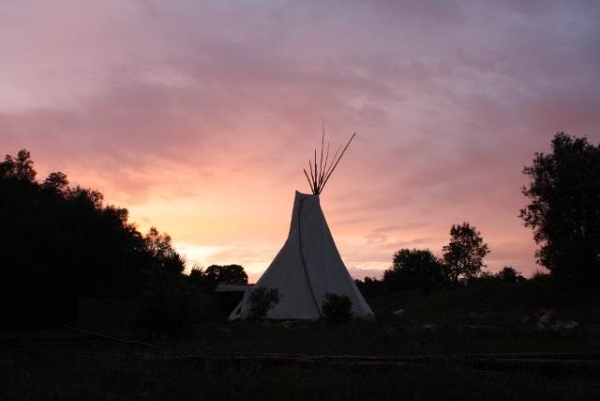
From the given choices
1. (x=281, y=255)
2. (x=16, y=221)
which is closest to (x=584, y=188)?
(x=281, y=255)

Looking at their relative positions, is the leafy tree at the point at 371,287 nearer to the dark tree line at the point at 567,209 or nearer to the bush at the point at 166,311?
the dark tree line at the point at 567,209

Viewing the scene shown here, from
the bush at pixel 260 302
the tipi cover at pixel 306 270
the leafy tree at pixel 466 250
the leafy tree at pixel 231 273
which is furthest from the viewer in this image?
the leafy tree at pixel 231 273

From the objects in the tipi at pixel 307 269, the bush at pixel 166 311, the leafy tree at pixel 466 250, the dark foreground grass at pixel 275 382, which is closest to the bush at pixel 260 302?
the tipi at pixel 307 269

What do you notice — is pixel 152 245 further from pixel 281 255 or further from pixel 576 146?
pixel 576 146

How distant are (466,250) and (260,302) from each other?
31.5 m

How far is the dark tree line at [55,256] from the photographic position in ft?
63.5

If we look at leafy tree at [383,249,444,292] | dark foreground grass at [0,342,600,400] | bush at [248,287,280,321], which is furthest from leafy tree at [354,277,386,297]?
dark foreground grass at [0,342,600,400]

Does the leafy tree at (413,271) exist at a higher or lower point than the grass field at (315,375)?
higher

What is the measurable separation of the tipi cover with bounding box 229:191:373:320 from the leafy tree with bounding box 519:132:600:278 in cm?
1027

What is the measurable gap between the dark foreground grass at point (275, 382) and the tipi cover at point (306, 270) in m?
22.2

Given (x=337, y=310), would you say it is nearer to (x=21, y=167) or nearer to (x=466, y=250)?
(x=21, y=167)

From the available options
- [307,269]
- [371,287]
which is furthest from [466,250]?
[307,269]

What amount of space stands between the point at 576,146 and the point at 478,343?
80.3 feet

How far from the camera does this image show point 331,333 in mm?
16344
